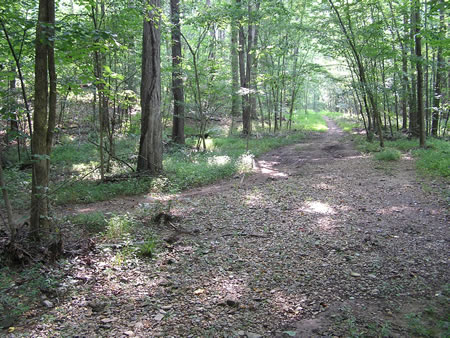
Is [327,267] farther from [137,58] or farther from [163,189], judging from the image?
[137,58]

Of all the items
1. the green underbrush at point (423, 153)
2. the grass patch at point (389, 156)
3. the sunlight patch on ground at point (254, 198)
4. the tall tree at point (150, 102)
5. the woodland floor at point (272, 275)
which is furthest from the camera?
the grass patch at point (389, 156)

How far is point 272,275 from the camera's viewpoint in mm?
3951

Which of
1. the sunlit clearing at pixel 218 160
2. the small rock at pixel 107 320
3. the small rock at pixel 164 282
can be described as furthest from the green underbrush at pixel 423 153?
the small rock at pixel 107 320

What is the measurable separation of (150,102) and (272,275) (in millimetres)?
6356

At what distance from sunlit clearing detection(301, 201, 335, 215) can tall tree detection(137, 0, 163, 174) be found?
438cm

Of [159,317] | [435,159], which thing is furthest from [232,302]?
[435,159]

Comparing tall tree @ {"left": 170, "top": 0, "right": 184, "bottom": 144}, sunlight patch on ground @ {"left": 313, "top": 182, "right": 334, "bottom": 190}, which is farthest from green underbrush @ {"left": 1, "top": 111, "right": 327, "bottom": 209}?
sunlight patch on ground @ {"left": 313, "top": 182, "right": 334, "bottom": 190}

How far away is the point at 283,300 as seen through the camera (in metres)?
3.41

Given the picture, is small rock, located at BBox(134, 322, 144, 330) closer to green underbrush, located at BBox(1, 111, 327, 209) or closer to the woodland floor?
the woodland floor

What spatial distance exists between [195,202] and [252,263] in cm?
298

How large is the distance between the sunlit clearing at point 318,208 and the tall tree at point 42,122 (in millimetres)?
4730

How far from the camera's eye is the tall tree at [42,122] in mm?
3840

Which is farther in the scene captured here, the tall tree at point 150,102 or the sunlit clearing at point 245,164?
the sunlit clearing at point 245,164

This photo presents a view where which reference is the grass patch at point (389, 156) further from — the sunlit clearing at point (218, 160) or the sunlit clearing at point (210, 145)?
the sunlit clearing at point (210, 145)
